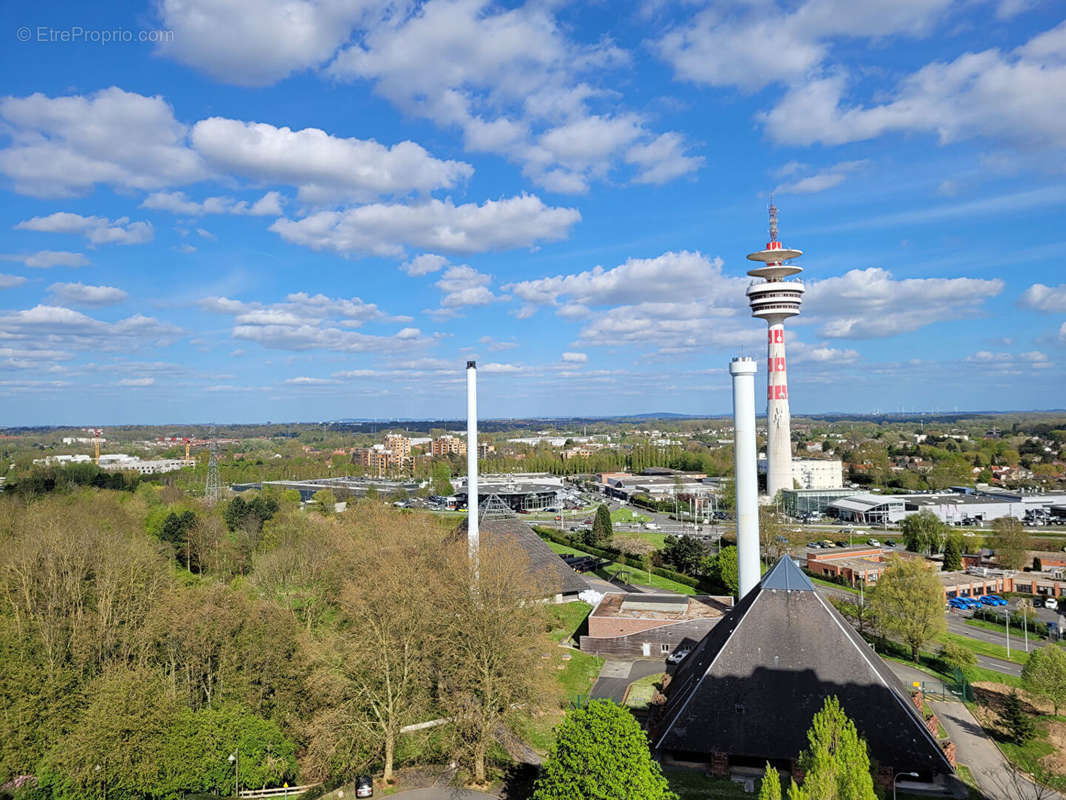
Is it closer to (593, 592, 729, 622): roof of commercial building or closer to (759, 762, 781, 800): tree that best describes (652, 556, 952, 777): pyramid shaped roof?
(759, 762, 781, 800): tree

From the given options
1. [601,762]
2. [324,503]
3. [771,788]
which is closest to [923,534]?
[601,762]

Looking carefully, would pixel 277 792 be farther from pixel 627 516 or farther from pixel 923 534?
pixel 627 516

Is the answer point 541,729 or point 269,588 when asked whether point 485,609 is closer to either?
point 541,729

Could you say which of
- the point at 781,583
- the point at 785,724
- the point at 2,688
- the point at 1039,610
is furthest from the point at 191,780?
the point at 1039,610

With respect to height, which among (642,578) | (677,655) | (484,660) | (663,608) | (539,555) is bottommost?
(642,578)

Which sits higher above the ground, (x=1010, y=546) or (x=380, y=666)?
(x=380, y=666)

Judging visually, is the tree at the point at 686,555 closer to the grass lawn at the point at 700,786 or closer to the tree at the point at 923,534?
the tree at the point at 923,534

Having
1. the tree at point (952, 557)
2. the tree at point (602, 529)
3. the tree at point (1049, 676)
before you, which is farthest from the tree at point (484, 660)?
the tree at point (952, 557)
